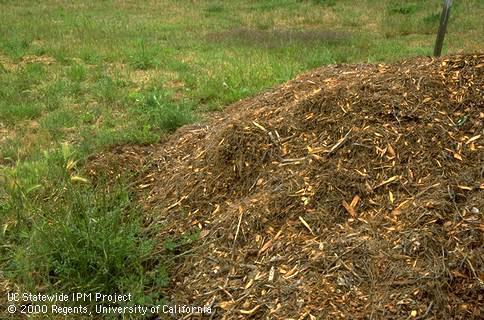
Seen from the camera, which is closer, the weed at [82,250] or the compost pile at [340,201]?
the compost pile at [340,201]

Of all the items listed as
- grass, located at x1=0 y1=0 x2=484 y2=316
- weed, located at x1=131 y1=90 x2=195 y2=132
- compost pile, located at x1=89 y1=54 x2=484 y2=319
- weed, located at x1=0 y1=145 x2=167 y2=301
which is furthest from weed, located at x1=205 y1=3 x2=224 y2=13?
weed, located at x1=0 y1=145 x2=167 y2=301

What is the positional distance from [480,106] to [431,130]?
0.41 m

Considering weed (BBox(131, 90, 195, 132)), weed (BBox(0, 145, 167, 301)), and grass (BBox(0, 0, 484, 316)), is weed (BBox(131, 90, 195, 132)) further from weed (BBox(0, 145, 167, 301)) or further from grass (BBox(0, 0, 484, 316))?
weed (BBox(0, 145, 167, 301))

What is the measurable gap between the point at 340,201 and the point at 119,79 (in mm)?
4654

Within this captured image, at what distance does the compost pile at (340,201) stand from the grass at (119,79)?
0.37m

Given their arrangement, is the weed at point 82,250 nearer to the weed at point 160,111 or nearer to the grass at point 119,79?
the grass at point 119,79

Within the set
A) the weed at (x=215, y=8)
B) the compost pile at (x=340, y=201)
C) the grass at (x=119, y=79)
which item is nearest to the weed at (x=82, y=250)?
the grass at (x=119, y=79)

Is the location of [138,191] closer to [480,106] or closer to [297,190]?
[297,190]

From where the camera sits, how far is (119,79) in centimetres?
703

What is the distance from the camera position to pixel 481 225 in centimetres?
277

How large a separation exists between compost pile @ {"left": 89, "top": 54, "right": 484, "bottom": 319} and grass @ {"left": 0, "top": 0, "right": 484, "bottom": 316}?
37 centimetres

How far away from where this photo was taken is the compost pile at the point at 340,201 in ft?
8.68

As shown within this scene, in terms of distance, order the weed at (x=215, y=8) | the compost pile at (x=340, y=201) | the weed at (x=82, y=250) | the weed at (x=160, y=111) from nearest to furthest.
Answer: the compost pile at (x=340, y=201)
the weed at (x=82, y=250)
the weed at (x=160, y=111)
the weed at (x=215, y=8)

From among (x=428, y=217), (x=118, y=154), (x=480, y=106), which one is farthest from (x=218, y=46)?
(x=428, y=217)
